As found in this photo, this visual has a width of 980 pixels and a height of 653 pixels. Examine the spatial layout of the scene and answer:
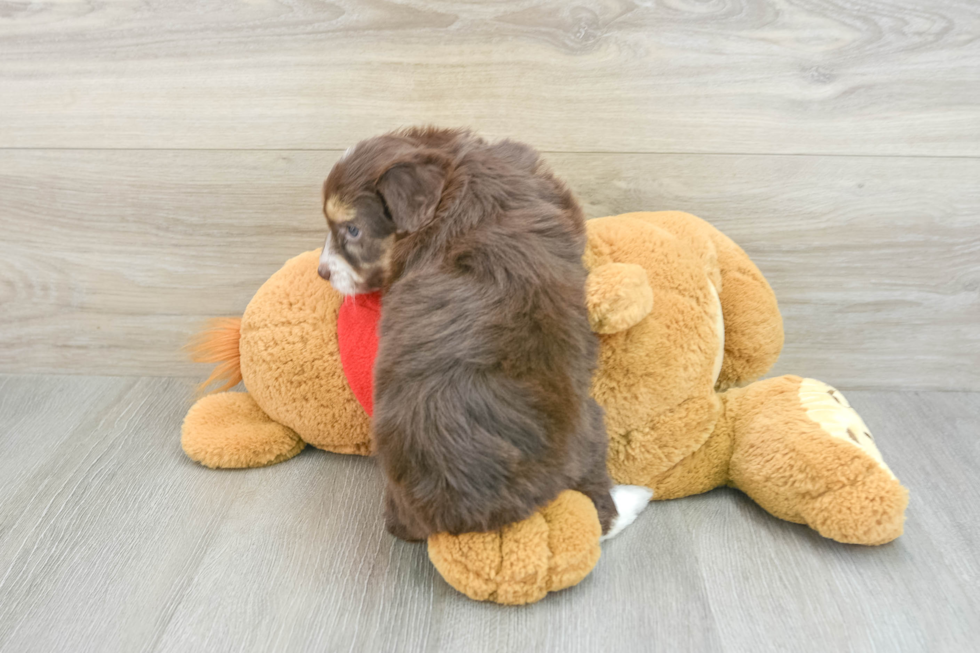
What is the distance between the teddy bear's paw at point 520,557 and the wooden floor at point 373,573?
3cm

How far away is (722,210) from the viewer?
3.38 feet

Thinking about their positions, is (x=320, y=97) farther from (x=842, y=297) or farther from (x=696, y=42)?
(x=842, y=297)

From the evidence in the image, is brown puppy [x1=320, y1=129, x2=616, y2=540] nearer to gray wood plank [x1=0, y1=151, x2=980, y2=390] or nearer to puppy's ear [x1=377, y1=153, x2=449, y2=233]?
puppy's ear [x1=377, y1=153, x2=449, y2=233]

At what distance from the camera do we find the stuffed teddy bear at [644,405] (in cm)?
72

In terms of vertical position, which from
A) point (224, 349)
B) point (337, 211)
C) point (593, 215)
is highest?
point (337, 211)

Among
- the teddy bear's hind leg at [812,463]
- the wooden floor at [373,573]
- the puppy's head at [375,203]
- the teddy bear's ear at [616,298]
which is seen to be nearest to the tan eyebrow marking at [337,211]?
the puppy's head at [375,203]

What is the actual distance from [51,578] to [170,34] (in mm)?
726

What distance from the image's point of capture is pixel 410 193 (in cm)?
70

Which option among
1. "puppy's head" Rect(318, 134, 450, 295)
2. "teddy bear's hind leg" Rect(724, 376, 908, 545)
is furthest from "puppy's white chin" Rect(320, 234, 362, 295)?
"teddy bear's hind leg" Rect(724, 376, 908, 545)

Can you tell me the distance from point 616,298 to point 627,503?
0.26 m

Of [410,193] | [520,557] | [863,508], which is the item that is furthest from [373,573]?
[863,508]

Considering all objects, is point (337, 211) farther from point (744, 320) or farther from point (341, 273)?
point (744, 320)

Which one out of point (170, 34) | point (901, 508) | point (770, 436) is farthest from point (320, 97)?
point (901, 508)

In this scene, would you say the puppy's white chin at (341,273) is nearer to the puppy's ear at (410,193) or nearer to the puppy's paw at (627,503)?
the puppy's ear at (410,193)
